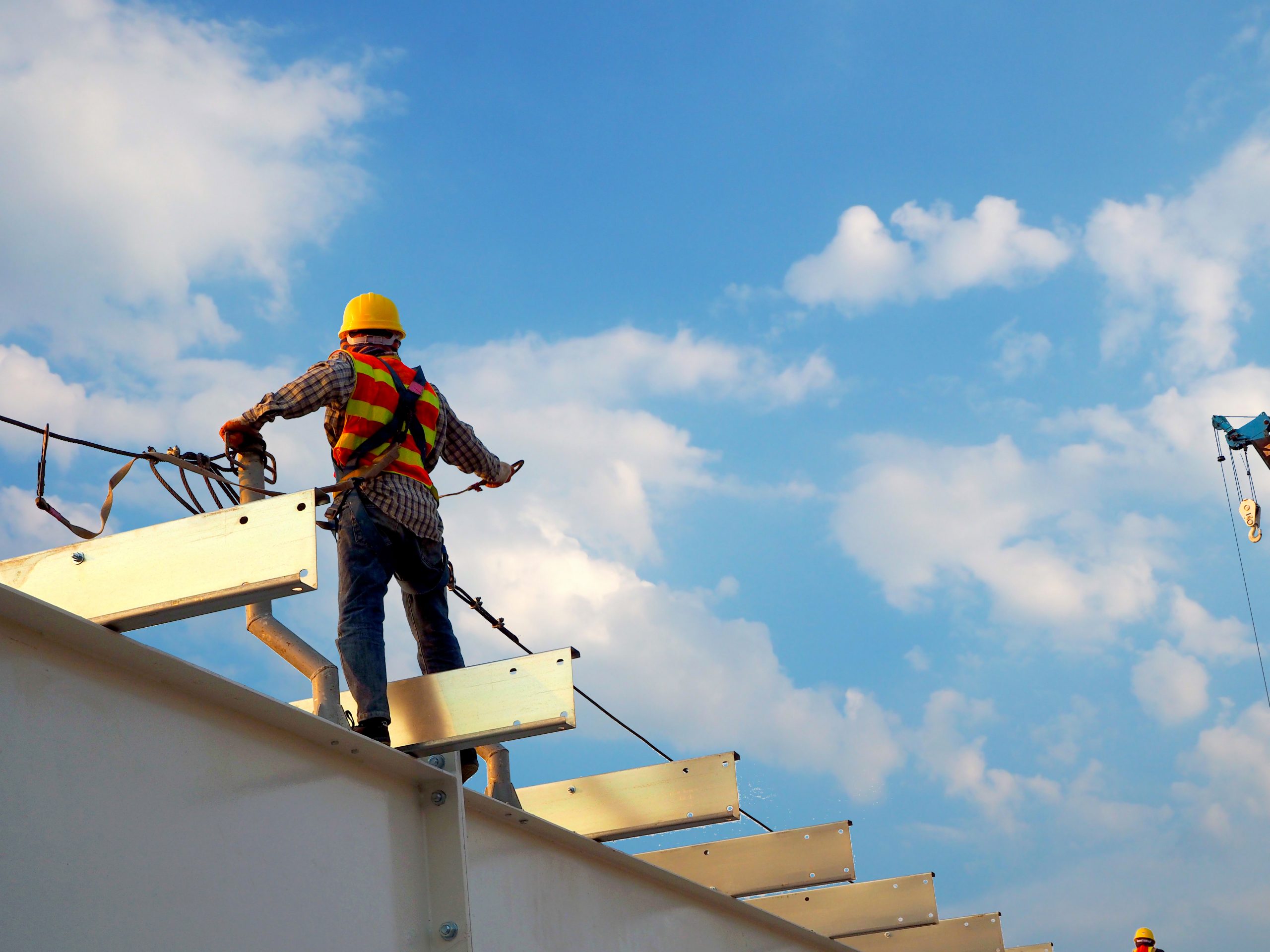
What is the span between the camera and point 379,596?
509 cm

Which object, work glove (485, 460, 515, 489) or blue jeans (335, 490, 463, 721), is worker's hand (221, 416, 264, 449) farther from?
work glove (485, 460, 515, 489)

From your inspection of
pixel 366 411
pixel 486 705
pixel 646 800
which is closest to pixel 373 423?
pixel 366 411

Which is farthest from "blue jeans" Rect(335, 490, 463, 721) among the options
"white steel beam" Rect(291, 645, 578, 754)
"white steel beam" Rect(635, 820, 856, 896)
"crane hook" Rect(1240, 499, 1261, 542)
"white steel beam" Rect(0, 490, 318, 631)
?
"crane hook" Rect(1240, 499, 1261, 542)

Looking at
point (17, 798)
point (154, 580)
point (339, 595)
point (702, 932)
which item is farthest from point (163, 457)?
point (702, 932)

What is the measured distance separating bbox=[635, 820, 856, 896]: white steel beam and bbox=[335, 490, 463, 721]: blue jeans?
8.84 ft

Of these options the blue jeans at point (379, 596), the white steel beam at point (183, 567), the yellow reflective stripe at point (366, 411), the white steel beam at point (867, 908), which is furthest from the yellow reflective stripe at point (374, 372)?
the white steel beam at point (867, 908)

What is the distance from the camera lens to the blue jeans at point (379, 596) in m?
4.69

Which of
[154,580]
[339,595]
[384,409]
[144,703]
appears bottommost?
[144,703]

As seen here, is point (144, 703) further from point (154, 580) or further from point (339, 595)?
point (339, 595)

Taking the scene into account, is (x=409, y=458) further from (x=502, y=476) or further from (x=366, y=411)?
(x=502, y=476)

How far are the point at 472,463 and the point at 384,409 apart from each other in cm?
91

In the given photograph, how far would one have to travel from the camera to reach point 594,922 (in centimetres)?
521

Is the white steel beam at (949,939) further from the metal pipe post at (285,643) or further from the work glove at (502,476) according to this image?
the metal pipe post at (285,643)

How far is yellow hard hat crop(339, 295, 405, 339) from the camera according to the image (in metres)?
5.70
